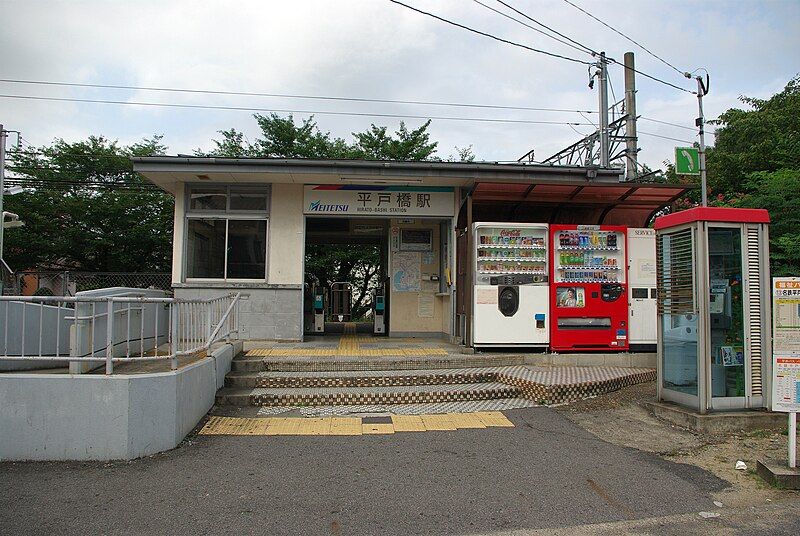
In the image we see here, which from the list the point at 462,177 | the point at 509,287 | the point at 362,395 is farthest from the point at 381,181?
the point at 362,395

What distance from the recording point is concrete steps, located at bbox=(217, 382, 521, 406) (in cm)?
745

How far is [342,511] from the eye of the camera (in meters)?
4.33

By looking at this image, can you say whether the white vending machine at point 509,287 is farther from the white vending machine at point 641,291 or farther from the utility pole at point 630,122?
the utility pole at point 630,122

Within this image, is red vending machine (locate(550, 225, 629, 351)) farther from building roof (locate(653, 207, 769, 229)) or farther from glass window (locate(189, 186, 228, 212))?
glass window (locate(189, 186, 228, 212))

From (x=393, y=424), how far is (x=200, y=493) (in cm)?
262

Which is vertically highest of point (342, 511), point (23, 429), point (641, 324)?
point (641, 324)

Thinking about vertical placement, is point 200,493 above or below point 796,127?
below

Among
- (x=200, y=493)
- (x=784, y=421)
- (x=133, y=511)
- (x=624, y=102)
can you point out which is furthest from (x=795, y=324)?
(x=624, y=102)

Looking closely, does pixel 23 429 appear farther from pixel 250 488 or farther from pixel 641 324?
pixel 641 324

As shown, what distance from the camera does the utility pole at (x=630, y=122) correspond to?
18.3 meters

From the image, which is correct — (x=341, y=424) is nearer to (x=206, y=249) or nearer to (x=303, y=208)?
(x=303, y=208)

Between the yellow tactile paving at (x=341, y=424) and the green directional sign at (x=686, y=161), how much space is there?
1158cm

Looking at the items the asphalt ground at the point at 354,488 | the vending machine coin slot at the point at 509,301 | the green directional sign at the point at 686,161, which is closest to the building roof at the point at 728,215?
the asphalt ground at the point at 354,488

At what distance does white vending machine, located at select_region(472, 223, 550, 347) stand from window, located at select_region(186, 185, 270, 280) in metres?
4.67
